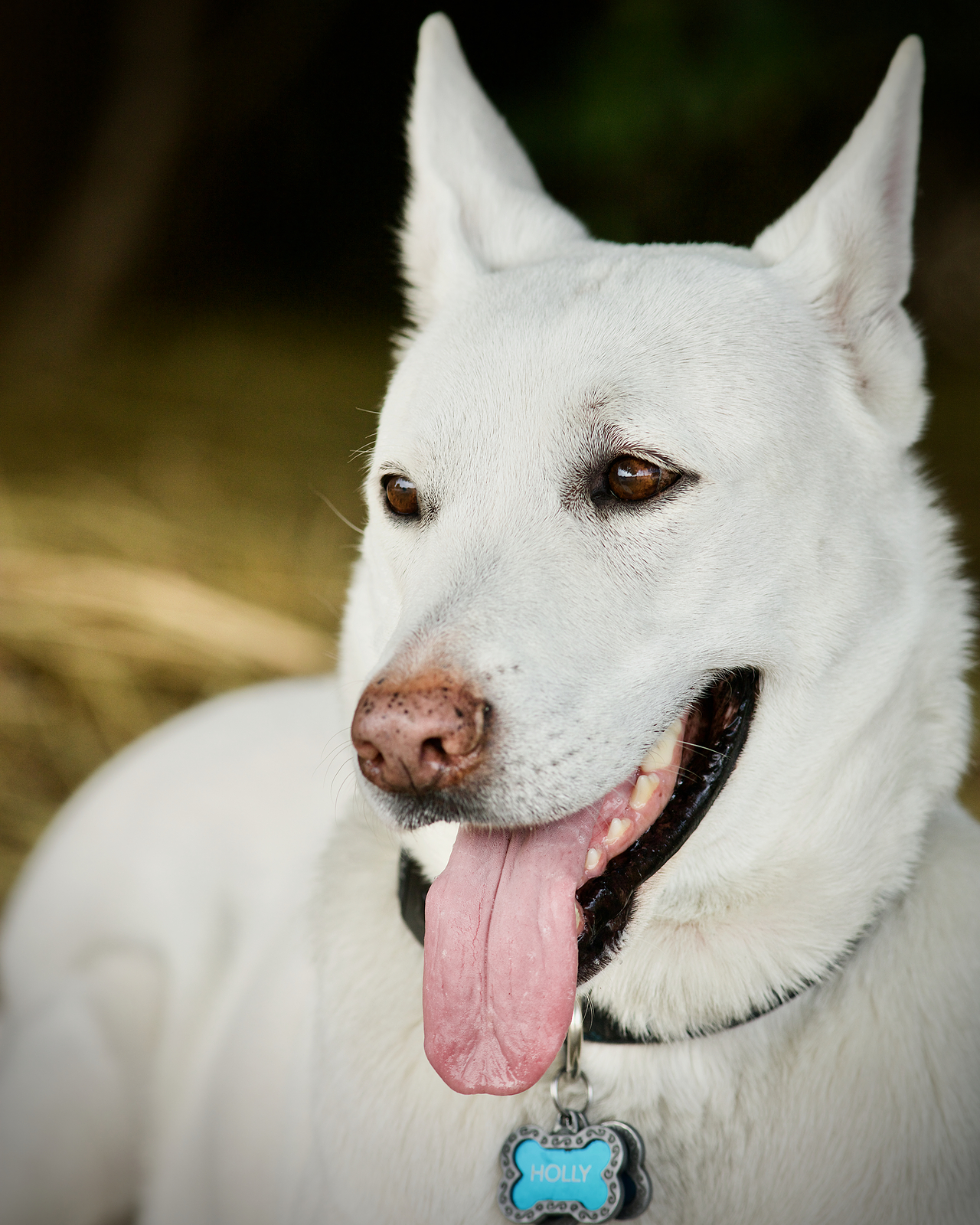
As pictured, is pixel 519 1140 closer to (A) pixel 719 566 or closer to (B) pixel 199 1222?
(A) pixel 719 566

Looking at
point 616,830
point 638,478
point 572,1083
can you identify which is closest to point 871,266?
point 638,478

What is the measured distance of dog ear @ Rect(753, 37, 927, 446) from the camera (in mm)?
1615

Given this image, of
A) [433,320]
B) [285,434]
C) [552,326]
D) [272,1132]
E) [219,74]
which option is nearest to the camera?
[552,326]

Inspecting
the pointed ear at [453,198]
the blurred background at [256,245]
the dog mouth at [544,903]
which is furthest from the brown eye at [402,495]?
the blurred background at [256,245]

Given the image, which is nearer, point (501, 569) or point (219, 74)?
point (501, 569)

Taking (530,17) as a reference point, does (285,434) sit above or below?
below

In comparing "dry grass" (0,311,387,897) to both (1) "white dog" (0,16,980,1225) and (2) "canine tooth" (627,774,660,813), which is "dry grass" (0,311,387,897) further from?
(2) "canine tooth" (627,774,660,813)

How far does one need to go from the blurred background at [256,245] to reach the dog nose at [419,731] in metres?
1.40

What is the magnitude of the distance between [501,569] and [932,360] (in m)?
6.81

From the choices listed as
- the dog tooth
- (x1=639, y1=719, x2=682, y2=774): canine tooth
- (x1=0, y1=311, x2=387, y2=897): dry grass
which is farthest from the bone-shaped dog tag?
(x1=0, y1=311, x2=387, y2=897): dry grass

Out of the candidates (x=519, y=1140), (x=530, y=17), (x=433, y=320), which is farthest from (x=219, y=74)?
(x=519, y=1140)

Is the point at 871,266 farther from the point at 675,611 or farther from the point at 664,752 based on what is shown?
the point at 664,752

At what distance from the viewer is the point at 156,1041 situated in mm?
2387

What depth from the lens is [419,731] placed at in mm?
1281
